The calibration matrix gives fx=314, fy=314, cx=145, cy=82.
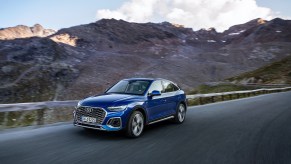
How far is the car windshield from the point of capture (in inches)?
343

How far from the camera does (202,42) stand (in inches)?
6457

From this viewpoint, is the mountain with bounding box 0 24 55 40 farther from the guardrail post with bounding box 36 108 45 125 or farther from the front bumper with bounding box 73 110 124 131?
the front bumper with bounding box 73 110 124 131

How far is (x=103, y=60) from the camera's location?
85.1m

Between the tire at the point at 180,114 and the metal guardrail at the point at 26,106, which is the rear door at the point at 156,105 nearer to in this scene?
the tire at the point at 180,114

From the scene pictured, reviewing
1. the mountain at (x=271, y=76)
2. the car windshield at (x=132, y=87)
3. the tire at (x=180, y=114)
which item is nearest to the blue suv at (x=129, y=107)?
the car windshield at (x=132, y=87)

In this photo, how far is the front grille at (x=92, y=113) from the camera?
7.34m

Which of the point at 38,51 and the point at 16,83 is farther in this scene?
the point at 38,51

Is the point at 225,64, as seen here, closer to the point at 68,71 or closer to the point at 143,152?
the point at 68,71

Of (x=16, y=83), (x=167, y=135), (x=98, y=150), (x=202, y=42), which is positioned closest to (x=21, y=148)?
(x=98, y=150)

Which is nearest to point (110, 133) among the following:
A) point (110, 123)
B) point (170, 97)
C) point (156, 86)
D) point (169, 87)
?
point (110, 123)

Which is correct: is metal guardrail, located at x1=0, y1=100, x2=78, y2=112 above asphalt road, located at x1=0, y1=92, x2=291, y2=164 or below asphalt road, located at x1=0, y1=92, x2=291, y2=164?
above

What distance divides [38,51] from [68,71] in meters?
15.7

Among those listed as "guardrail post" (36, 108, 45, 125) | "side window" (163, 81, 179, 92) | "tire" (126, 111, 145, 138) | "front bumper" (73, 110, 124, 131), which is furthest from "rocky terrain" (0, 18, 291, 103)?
"front bumper" (73, 110, 124, 131)

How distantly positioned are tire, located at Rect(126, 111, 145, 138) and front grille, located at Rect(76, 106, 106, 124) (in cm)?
69
